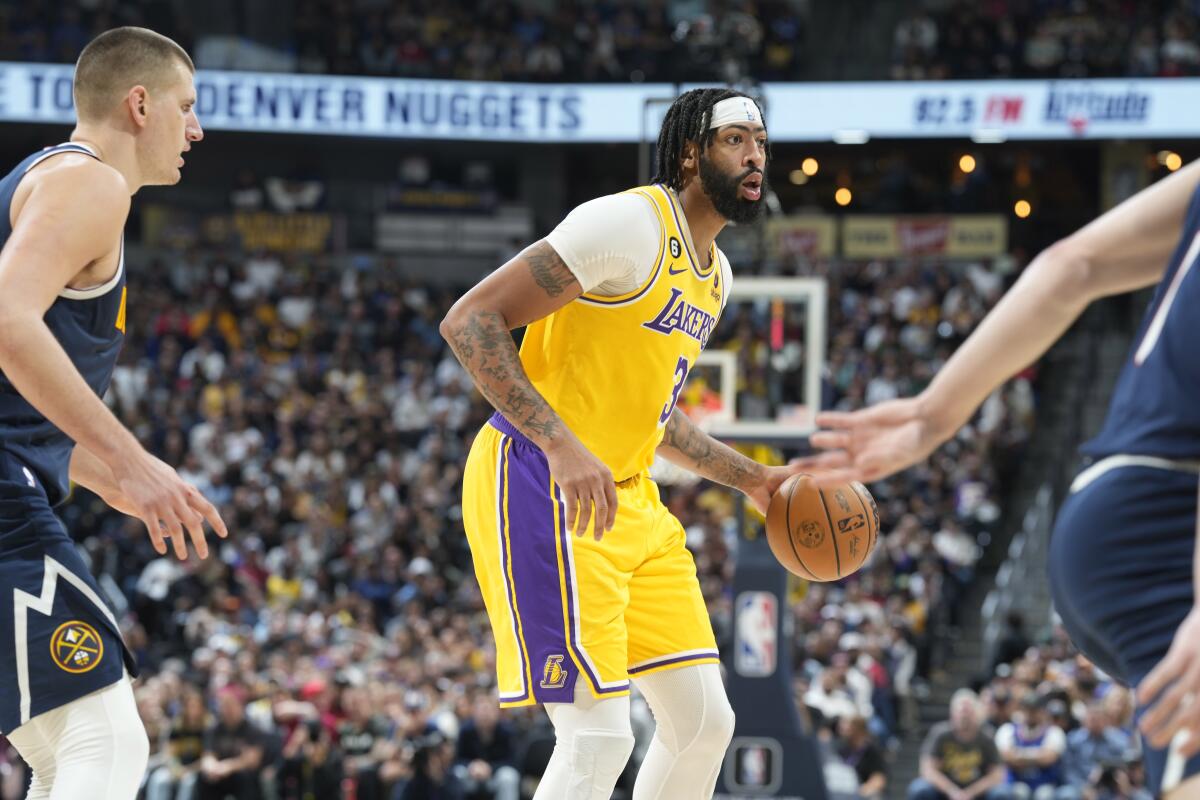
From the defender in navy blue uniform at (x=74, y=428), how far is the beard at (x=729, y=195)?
155 cm

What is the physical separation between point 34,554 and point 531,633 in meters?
1.32

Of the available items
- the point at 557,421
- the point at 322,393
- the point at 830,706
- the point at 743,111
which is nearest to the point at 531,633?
the point at 557,421

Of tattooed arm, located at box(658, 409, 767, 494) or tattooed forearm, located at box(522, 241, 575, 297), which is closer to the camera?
tattooed forearm, located at box(522, 241, 575, 297)

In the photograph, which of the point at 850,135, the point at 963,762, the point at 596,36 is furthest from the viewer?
the point at 596,36

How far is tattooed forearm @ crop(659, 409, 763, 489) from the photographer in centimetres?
474

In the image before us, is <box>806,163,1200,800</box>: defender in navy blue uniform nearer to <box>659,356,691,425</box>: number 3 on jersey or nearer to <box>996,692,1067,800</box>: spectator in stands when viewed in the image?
<box>659,356,691,425</box>: number 3 on jersey

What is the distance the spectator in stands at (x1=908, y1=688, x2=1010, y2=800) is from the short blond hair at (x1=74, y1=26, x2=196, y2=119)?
8881 millimetres

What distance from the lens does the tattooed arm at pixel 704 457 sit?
15.6 ft

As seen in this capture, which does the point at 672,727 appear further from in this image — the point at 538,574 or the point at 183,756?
the point at 183,756

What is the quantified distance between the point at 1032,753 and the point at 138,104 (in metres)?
9.30

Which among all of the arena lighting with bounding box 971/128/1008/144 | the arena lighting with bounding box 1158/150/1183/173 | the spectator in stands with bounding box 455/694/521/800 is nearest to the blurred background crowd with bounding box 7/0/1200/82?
the arena lighting with bounding box 971/128/1008/144

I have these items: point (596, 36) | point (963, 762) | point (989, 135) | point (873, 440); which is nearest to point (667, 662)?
point (873, 440)

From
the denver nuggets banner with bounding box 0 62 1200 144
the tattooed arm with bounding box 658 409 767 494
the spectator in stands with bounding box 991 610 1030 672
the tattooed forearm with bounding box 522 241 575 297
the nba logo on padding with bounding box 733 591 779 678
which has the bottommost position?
the spectator in stands with bounding box 991 610 1030 672

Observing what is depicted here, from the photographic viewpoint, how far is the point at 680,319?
14.3 feet
